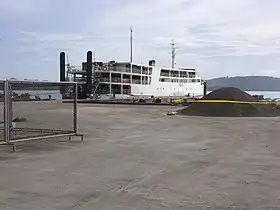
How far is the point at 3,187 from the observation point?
6.78m

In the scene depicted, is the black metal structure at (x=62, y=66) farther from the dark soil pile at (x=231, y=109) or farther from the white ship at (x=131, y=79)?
the dark soil pile at (x=231, y=109)

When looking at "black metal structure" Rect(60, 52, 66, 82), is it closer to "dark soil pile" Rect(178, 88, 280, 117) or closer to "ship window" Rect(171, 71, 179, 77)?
"ship window" Rect(171, 71, 179, 77)

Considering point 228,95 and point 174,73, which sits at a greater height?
point 174,73

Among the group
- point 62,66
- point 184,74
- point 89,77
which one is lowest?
point 89,77

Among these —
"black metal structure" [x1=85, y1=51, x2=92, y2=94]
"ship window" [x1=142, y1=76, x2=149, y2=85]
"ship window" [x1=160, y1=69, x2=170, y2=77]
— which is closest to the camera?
"black metal structure" [x1=85, y1=51, x2=92, y2=94]

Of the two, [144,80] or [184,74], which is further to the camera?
[184,74]

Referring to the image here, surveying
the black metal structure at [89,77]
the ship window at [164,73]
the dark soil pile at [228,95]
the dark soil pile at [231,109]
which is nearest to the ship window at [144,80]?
the ship window at [164,73]

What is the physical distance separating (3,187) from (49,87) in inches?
261


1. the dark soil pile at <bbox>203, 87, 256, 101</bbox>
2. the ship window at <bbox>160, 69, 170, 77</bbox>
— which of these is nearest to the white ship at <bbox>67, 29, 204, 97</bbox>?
the ship window at <bbox>160, 69, 170, 77</bbox>

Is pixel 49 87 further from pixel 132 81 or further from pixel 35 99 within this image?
pixel 132 81

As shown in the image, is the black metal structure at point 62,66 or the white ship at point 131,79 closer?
the white ship at point 131,79

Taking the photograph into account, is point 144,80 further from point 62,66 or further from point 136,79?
point 62,66

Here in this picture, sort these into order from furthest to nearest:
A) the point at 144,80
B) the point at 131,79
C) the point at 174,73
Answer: the point at 174,73, the point at 144,80, the point at 131,79

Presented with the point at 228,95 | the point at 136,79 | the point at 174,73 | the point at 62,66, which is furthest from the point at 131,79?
the point at 228,95
